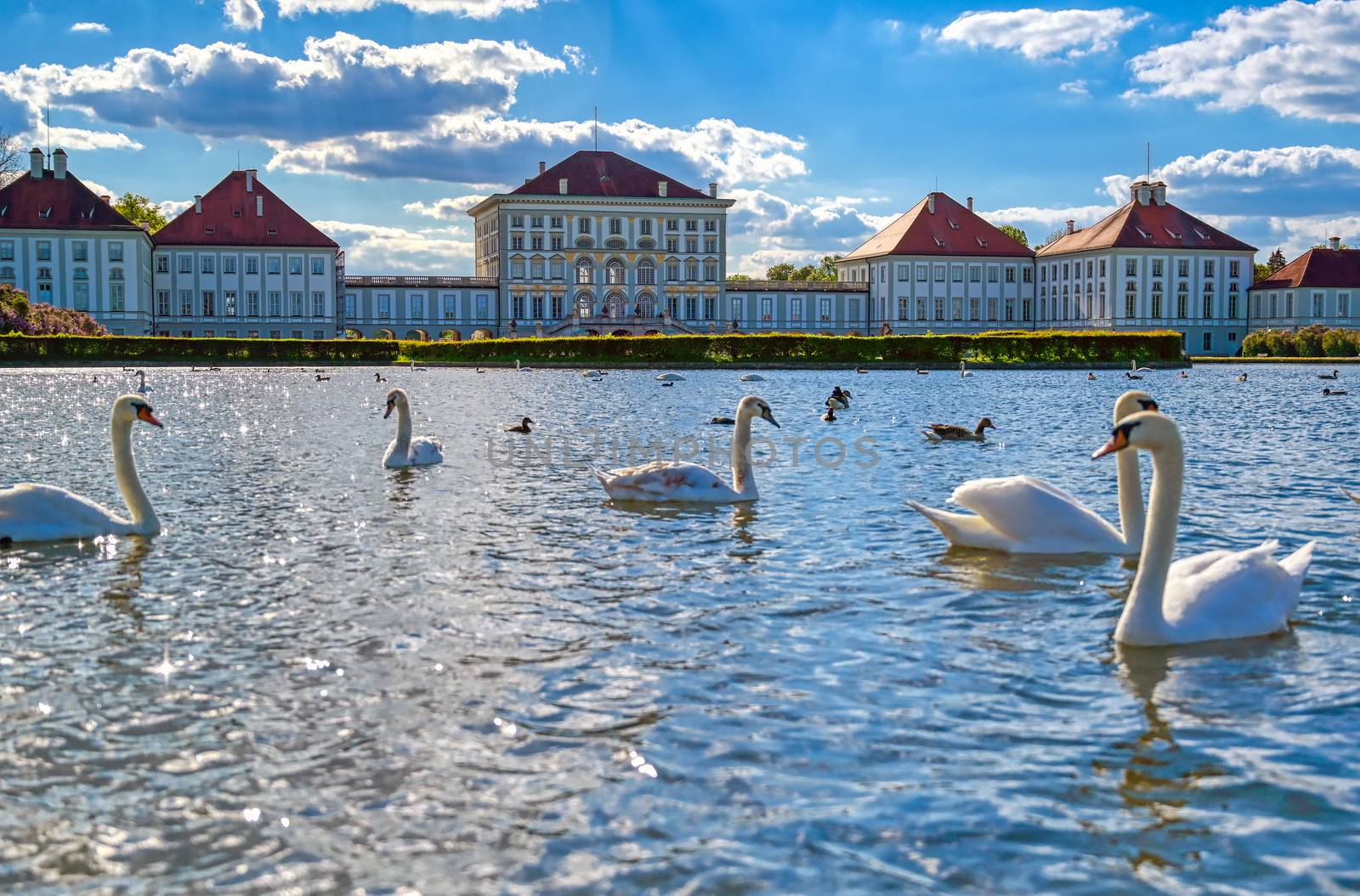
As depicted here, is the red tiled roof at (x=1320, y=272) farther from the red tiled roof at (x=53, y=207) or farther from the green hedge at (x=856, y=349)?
the red tiled roof at (x=53, y=207)

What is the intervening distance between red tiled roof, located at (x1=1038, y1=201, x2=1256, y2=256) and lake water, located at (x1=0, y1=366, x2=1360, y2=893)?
101 metres

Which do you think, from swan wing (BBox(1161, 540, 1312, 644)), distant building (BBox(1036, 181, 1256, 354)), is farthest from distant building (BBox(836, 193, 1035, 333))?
swan wing (BBox(1161, 540, 1312, 644))

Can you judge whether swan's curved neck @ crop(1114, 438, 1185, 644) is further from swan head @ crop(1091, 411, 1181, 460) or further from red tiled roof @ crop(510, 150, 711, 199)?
red tiled roof @ crop(510, 150, 711, 199)

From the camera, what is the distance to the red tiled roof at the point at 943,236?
112625 millimetres

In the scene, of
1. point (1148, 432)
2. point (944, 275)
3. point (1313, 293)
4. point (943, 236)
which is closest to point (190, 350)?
point (1148, 432)

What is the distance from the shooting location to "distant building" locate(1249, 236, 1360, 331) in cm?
10506

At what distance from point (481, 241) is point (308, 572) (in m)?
116

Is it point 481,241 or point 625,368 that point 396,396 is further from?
point 481,241

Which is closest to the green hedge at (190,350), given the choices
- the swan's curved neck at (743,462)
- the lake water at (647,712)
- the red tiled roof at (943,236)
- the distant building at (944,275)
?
the lake water at (647,712)

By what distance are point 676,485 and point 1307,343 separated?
7897 cm

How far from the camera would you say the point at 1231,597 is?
660 centimetres

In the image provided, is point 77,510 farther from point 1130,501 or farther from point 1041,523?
point 1130,501

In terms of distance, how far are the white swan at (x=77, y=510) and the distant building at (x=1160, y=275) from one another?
336ft

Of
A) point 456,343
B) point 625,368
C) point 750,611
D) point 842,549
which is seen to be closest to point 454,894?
point 750,611
